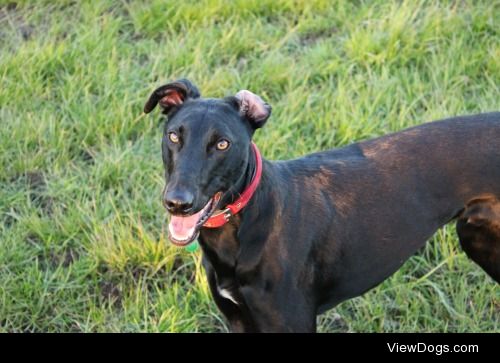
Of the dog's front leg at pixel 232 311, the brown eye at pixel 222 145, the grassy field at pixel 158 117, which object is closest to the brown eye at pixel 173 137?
the brown eye at pixel 222 145

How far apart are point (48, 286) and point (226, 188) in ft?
5.45

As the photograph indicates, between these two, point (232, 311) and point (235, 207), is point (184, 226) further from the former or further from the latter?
point (232, 311)

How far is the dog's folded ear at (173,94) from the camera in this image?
3805mm

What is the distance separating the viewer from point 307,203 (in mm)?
3936

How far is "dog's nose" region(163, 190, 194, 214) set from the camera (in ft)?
11.0

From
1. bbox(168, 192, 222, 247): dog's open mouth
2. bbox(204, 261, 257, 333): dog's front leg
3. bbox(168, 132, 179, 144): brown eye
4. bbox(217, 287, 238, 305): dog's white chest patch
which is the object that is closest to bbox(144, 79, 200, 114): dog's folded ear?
bbox(168, 132, 179, 144): brown eye

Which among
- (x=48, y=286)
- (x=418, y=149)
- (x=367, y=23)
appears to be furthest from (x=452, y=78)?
(x=48, y=286)

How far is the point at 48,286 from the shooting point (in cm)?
475

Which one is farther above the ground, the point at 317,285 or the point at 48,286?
the point at 317,285
